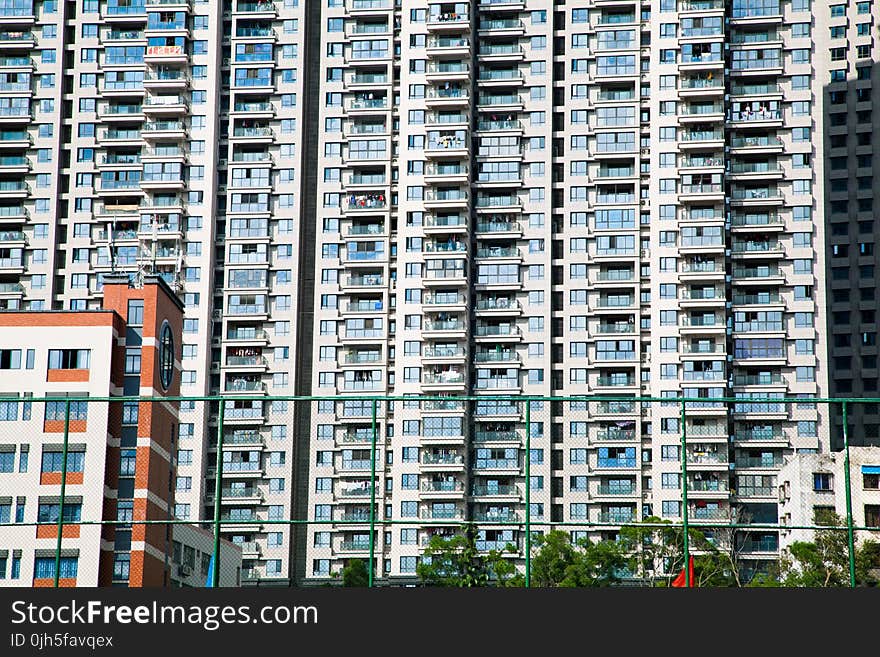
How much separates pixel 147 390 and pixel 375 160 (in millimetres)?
39449

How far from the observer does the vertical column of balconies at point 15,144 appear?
462 ft

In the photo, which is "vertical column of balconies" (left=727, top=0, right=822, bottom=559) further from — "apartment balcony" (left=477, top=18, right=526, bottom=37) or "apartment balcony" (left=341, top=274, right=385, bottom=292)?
"apartment balcony" (left=341, top=274, right=385, bottom=292)

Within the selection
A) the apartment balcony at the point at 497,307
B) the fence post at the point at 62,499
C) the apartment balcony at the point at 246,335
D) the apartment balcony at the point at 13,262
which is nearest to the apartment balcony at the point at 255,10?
the apartment balcony at the point at 246,335

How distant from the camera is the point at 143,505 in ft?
208

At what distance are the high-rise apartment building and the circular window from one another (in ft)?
33.2

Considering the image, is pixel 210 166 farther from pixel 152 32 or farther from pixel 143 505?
pixel 143 505

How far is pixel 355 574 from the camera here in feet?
97.6

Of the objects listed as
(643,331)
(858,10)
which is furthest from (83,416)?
(858,10)

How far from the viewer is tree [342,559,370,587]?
95.4ft

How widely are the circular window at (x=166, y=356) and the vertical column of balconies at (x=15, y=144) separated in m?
30.4

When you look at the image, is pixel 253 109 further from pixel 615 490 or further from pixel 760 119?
pixel 615 490

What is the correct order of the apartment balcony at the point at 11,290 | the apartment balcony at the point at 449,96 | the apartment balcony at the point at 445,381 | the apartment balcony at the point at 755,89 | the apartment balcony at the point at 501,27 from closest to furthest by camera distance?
the apartment balcony at the point at 445,381 < the apartment balcony at the point at 449,96 < the apartment balcony at the point at 755,89 < the apartment balcony at the point at 501,27 < the apartment balcony at the point at 11,290

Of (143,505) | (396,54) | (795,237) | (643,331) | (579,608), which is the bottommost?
(579,608)

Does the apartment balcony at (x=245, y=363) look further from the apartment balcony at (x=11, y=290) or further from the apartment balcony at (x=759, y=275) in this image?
the apartment balcony at (x=759, y=275)
